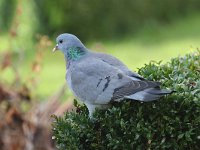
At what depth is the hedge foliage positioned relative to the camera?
15.4m

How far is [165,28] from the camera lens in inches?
636

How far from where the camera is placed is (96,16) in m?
15.7

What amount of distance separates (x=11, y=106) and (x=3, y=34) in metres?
7.89

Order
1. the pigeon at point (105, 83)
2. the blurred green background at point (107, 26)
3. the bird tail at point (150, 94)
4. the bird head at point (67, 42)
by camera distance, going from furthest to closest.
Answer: the blurred green background at point (107, 26) → the bird head at point (67, 42) → the pigeon at point (105, 83) → the bird tail at point (150, 94)

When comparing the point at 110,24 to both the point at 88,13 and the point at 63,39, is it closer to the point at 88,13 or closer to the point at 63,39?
the point at 88,13

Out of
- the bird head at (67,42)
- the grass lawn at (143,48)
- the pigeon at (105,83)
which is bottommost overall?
the pigeon at (105,83)

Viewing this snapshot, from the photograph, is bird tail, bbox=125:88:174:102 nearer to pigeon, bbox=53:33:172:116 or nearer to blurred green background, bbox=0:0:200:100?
pigeon, bbox=53:33:172:116

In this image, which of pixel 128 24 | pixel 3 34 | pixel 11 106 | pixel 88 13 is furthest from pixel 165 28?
pixel 11 106

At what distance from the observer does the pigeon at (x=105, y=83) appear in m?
4.59

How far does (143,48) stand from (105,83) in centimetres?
1009

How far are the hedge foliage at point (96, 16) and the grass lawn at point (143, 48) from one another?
31cm

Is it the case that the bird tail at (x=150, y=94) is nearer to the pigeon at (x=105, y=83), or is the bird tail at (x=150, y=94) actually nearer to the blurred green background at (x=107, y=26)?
the pigeon at (x=105, y=83)

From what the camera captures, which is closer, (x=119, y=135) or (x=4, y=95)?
(x=119, y=135)

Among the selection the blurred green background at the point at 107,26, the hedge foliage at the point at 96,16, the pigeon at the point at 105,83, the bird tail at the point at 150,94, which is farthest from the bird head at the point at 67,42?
the hedge foliage at the point at 96,16
